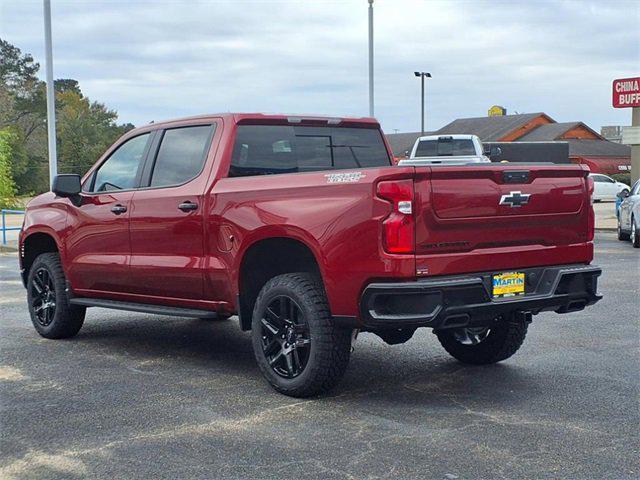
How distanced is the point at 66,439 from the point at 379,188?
92.7 inches

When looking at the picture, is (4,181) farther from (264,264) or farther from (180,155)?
(264,264)

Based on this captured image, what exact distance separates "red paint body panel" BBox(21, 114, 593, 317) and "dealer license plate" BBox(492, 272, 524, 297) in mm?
69

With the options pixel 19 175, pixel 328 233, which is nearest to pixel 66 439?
pixel 328 233

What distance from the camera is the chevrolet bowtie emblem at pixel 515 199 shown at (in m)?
5.89

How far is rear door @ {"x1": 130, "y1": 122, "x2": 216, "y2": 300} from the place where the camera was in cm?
691

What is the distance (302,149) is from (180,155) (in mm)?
992

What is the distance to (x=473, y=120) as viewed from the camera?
269 ft

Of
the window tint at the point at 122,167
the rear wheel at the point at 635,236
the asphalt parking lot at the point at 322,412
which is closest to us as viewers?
the asphalt parking lot at the point at 322,412

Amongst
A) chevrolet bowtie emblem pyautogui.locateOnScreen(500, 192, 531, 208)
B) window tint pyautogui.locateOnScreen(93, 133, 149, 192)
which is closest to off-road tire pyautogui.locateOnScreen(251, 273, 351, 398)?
chevrolet bowtie emblem pyautogui.locateOnScreen(500, 192, 531, 208)

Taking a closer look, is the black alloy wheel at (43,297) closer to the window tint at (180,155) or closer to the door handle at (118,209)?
the door handle at (118,209)

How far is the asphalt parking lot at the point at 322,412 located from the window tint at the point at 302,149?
1.62 m

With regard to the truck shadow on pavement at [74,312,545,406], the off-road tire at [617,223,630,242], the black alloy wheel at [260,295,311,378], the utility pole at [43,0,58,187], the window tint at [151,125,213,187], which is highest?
the utility pole at [43,0,58,187]

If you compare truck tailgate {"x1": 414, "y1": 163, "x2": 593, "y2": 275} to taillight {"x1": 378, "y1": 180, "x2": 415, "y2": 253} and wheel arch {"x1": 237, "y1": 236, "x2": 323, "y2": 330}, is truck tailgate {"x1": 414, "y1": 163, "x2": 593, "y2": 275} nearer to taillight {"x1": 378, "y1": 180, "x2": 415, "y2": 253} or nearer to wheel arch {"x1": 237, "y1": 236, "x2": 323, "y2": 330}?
taillight {"x1": 378, "y1": 180, "x2": 415, "y2": 253}

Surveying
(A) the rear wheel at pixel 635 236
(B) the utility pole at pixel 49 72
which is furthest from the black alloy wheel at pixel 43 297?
(A) the rear wheel at pixel 635 236
